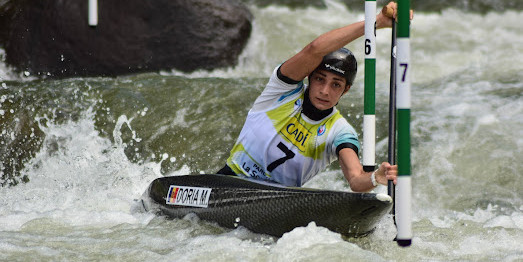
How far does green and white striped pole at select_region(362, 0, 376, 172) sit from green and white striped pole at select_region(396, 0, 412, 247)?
0.83 metres

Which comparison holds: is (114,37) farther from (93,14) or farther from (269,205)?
(269,205)

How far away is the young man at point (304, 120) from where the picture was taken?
392cm

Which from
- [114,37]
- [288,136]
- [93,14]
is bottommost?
[288,136]

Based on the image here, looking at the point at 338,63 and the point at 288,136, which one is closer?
the point at 338,63

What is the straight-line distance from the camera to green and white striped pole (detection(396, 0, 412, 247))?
280cm

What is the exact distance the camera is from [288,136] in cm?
414

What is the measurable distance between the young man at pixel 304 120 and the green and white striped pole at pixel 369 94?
0.29ft

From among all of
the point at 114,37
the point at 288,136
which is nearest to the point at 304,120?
the point at 288,136

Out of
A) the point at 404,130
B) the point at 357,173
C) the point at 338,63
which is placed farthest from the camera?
the point at 338,63

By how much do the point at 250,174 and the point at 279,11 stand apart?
6354 mm

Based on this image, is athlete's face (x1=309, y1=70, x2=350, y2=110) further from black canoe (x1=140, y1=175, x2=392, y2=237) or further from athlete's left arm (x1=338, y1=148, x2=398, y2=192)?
black canoe (x1=140, y1=175, x2=392, y2=237)

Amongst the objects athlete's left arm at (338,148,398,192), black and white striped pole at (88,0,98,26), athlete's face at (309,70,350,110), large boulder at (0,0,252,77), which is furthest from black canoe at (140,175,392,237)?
large boulder at (0,0,252,77)

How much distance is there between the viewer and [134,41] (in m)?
8.69

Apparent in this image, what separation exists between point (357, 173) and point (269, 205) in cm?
A: 49
